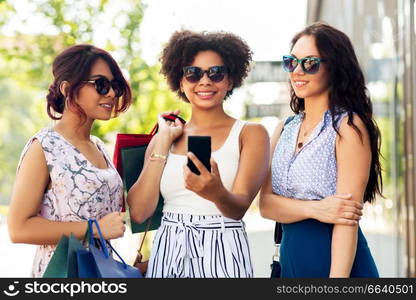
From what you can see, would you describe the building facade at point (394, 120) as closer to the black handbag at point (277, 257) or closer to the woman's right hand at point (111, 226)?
the black handbag at point (277, 257)

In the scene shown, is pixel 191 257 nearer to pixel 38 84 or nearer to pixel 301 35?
pixel 301 35

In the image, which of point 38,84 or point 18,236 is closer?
point 18,236

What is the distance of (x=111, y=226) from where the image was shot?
11.4ft

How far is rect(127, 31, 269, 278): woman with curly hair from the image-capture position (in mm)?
3592

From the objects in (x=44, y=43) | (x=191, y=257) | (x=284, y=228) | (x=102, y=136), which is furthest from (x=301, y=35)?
(x=44, y=43)

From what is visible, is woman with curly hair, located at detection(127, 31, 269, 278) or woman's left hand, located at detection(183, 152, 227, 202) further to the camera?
woman with curly hair, located at detection(127, 31, 269, 278)

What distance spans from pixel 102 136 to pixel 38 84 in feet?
4.78

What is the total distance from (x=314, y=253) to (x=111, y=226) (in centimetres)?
87

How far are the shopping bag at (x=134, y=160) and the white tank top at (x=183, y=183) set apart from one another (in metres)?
0.20

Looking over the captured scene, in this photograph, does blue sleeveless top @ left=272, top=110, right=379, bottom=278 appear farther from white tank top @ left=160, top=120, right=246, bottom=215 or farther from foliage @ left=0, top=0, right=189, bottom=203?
foliage @ left=0, top=0, right=189, bottom=203

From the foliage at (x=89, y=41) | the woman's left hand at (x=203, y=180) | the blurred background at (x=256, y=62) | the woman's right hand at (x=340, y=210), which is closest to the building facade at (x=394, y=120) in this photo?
the blurred background at (x=256, y=62)

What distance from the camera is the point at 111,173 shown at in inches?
148

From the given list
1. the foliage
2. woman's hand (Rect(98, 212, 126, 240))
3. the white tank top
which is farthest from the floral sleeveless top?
the foliage

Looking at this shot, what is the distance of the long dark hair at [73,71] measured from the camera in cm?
372
